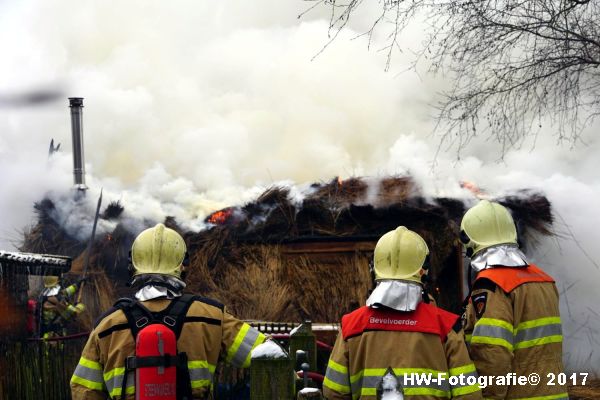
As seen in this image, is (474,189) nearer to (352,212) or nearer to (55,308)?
(352,212)

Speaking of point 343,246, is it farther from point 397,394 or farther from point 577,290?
point 397,394

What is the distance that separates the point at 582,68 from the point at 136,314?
5.17m

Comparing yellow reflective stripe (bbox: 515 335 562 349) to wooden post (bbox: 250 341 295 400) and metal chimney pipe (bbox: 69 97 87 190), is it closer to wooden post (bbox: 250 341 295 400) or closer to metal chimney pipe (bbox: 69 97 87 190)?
wooden post (bbox: 250 341 295 400)

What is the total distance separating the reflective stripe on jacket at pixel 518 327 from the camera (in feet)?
14.7

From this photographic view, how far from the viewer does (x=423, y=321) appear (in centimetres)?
416

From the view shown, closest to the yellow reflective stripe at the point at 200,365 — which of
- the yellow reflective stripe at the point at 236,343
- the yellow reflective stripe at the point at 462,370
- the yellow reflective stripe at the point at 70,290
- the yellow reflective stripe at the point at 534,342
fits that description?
the yellow reflective stripe at the point at 236,343

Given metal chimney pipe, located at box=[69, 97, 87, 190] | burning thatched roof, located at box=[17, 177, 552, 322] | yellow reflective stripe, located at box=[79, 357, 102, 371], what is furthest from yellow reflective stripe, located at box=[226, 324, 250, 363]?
metal chimney pipe, located at box=[69, 97, 87, 190]

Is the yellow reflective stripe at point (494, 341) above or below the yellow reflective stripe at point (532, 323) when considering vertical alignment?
below

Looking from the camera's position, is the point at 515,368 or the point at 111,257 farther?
the point at 111,257

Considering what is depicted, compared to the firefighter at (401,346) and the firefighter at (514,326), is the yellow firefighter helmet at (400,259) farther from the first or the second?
the firefighter at (514,326)

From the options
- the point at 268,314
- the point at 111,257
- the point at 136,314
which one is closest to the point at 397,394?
the point at 136,314

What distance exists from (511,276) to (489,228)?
375mm

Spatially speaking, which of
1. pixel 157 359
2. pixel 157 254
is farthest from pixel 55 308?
pixel 157 359

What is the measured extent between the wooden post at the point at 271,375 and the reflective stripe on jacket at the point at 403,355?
1.14 feet
